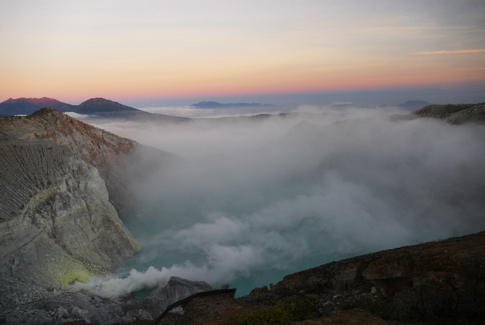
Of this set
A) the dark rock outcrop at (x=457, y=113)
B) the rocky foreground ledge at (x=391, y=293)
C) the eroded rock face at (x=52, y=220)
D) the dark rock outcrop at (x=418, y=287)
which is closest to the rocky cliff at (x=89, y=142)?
the eroded rock face at (x=52, y=220)

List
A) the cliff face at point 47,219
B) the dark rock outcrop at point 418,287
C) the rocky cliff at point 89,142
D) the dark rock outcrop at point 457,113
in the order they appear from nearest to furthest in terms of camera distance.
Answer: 1. the dark rock outcrop at point 418,287
2. the cliff face at point 47,219
3. the rocky cliff at point 89,142
4. the dark rock outcrop at point 457,113

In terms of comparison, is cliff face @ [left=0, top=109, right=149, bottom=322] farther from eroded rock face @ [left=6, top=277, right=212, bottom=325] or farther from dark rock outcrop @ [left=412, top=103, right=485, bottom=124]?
dark rock outcrop @ [left=412, top=103, right=485, bottom=124]

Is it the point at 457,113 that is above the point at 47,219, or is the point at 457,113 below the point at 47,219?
above

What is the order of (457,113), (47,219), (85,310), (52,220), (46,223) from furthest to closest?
(457,113), (52,220), (47,219), (46,223), (85,310)

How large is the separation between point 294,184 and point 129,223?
3100 centimetres

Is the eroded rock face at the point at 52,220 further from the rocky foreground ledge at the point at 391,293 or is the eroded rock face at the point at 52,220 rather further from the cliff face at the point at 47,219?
the rocky foreground ledge at the point at 391,293

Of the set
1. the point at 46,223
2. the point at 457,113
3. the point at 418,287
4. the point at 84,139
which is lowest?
the point at 46,223

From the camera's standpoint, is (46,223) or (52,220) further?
(52,220)

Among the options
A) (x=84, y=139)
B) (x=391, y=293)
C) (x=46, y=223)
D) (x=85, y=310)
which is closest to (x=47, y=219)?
(x=46, y=223)

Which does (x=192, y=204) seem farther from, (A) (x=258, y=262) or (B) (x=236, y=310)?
(B) (x=236, y=310)

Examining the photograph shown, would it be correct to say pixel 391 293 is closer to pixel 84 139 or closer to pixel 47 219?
pixel 47 219

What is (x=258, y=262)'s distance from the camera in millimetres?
28875

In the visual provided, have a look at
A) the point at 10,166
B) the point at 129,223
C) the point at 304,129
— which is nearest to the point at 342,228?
the point at 129,223

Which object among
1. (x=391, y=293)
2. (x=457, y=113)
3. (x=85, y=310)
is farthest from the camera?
(x=457, y=113)
